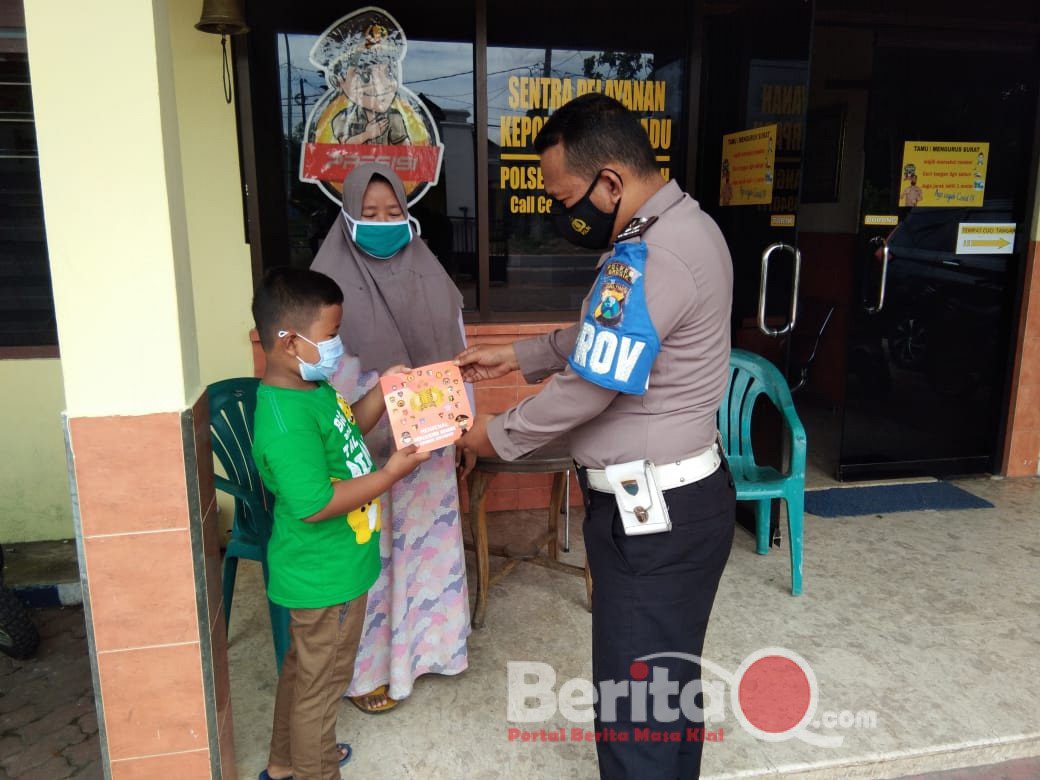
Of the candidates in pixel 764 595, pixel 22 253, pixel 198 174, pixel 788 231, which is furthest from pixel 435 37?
pixel 764 595

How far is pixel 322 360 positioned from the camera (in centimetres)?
186

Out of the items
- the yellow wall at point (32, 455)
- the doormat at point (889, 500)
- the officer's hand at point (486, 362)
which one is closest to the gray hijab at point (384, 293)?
the officer's hand at point (486, 362)

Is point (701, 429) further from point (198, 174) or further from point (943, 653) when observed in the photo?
point (198, 174)

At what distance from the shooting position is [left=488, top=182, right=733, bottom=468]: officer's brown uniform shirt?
1643 mm

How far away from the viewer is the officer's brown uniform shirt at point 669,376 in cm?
164

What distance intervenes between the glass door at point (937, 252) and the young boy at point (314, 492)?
363 cm

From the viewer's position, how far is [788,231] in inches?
140

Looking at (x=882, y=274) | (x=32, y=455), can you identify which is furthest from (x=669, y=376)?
(x=882, y=274)

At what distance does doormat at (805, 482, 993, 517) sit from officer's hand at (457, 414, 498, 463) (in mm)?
2848

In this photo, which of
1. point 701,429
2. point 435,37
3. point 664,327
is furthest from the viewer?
point 435,37

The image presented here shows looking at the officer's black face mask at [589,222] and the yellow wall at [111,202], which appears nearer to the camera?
the yellow wall at [111,202]

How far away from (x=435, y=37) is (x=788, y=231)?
1.95m

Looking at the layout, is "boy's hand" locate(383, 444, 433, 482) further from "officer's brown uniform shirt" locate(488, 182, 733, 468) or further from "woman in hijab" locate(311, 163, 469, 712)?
"woman in hijab" locate(311, 163, 469, 712)

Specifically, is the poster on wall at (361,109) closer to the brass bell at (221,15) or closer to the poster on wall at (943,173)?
the brass bell at (221,15)
